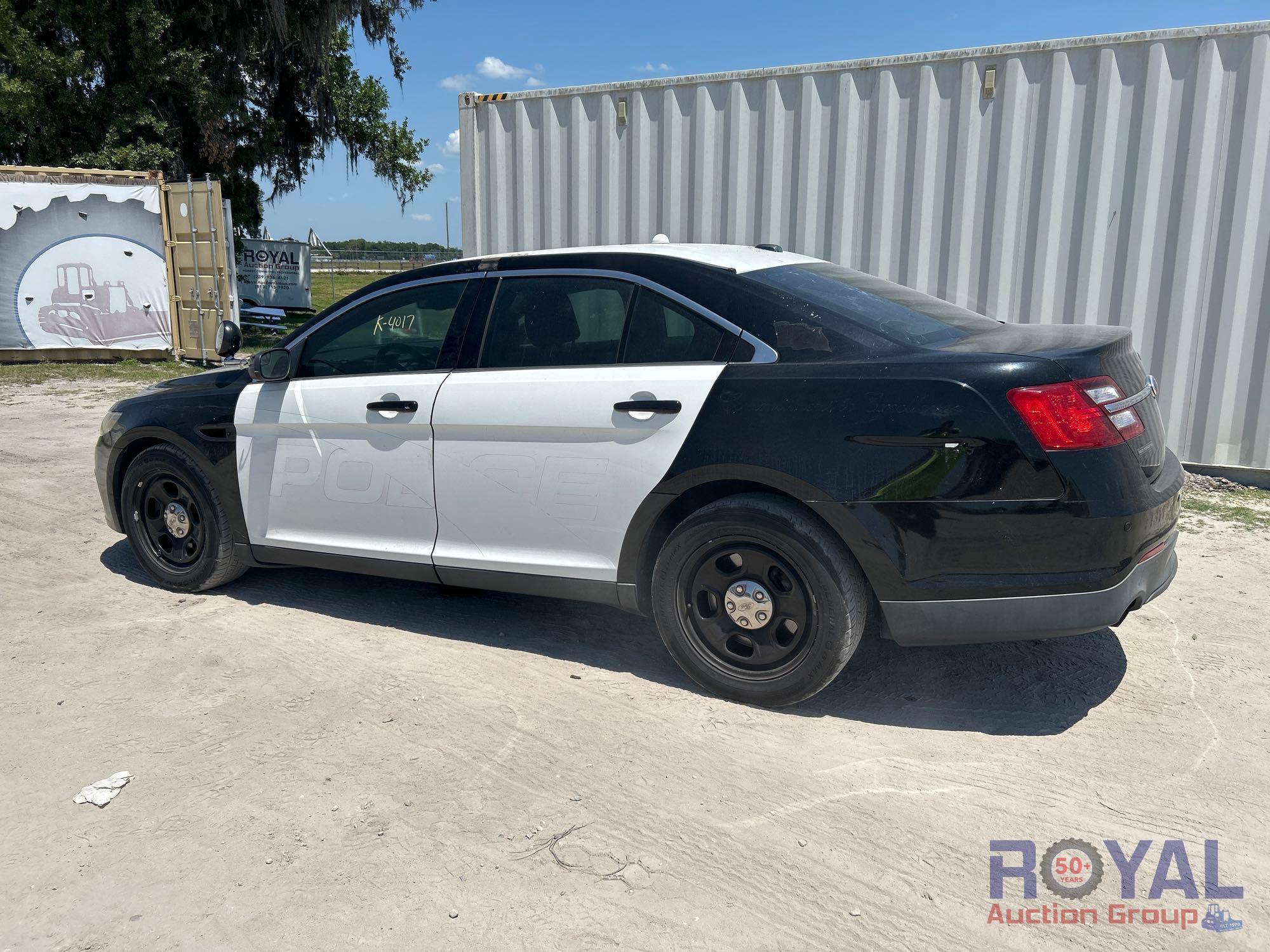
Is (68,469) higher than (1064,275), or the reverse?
(1064,275)

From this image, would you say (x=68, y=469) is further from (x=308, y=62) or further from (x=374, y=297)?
(x=308, y=62)

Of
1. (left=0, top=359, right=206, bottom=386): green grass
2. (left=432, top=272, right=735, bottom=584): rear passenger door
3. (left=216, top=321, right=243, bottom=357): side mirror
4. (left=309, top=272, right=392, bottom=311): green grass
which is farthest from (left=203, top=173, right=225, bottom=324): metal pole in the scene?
(left=432, top=272, right=735, bottom=584): rear passenger door

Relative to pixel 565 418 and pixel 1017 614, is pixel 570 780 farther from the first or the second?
pixel 1017 614

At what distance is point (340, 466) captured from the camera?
4465 mm

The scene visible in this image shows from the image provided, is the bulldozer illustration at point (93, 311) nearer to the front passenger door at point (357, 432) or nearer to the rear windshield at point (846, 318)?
the front passenger door at point (357, 432)

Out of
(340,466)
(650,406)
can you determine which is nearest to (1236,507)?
(650,406)

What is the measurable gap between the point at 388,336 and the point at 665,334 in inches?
55.4

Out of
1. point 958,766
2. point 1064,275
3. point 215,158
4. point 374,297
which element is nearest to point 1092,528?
point 958,766

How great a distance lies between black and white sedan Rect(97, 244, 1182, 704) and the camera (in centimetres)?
320

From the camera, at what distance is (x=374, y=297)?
4.51 m

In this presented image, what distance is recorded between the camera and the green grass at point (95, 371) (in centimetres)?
1385

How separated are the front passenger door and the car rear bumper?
2027mm

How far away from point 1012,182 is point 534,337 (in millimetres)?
4703

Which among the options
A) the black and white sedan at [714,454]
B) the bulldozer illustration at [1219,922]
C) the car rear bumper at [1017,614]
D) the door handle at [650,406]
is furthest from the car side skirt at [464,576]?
the bulldozer illustration at [1219,922]
